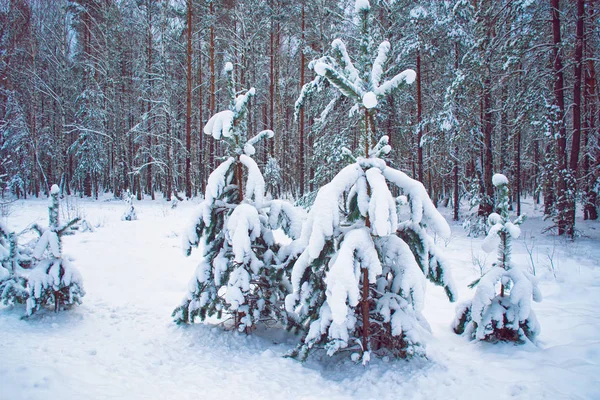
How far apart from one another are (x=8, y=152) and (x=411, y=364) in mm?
30329

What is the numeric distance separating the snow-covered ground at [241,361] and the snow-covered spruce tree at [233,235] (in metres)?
0.40

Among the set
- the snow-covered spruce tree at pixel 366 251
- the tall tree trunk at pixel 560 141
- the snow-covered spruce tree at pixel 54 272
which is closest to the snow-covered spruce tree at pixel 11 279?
the snow-covered spruce tree at pixel 54 272

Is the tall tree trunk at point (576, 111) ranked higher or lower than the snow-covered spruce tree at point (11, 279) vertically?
higher

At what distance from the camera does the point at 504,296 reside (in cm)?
390

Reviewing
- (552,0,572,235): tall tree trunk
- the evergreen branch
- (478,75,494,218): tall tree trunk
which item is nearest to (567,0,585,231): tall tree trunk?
(552,0,572,235): tall tree trunk

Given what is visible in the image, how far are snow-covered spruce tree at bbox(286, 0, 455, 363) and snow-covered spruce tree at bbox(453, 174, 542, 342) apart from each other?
2.06ft

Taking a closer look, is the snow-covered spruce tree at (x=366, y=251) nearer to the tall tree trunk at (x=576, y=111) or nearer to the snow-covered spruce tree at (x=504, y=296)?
the snow-covered spruce tree at (x=504, y=296)

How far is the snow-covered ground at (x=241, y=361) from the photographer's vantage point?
2.98m

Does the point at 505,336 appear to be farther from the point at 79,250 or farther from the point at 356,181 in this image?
the point at 79,250

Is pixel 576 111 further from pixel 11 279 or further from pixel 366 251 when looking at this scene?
pixel 11 279

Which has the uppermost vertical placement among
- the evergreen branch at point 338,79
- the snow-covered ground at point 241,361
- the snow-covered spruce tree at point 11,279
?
Answer: the evergreen branch at point 338,79

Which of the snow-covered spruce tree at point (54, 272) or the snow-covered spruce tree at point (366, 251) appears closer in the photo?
the snow-covered spruce tree at point (366, 251)

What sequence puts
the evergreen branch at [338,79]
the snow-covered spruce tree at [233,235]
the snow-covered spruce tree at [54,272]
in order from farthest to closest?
1. the snow-covered spruce tree at [54,272]
2. the snow-covered spruce tree at [233,235]
3. the evergreen branch at [338,79]

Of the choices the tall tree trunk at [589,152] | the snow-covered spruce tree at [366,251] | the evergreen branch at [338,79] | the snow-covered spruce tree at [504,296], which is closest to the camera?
the snow-covered spruce tree at [366,251]
